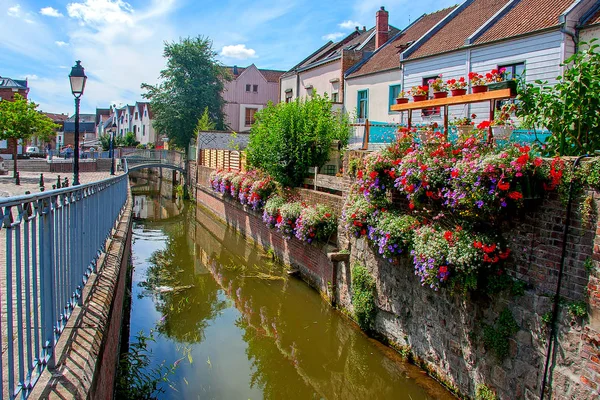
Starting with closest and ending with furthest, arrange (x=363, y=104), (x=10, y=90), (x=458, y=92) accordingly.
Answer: (x=458, y=92) < (x=363, y=104) < (x=10, y=90)

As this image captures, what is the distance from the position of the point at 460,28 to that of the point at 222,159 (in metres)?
12.8

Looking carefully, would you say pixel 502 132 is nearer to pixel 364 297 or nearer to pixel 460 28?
pixel 364 297

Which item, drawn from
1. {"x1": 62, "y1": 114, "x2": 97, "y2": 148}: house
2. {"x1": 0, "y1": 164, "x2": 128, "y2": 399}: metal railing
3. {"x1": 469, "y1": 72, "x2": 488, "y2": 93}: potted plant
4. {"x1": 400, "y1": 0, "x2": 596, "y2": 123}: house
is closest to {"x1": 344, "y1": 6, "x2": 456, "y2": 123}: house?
{"x1": 400, "y1": 0, "x2": 596, "y2": 123}: house

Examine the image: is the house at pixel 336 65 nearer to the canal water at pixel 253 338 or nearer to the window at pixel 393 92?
the window at pixel 393 92

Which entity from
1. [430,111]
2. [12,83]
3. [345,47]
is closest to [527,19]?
[430,111]

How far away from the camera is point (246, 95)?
151 feet

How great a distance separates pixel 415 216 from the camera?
7699 mm

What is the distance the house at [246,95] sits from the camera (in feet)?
149

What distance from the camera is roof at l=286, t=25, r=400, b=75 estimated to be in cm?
2644

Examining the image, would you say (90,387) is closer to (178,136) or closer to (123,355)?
(123,355)

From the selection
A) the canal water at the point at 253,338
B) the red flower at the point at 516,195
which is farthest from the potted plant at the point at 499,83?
the canal water at the point at 253,338

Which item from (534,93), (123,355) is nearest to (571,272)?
(534,93)

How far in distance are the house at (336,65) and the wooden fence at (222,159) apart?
4.82 metres

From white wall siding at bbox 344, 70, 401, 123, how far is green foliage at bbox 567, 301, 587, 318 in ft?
51.2
